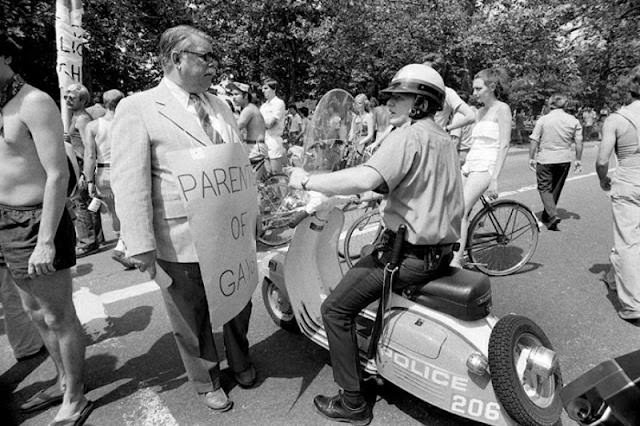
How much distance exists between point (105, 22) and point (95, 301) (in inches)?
537

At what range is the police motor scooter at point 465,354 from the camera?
201 centimetres

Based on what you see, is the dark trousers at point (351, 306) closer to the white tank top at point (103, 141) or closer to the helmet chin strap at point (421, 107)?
the helmet chin strap at point (421, 107)

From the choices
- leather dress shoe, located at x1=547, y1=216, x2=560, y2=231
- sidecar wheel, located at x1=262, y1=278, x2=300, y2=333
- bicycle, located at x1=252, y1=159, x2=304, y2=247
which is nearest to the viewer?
A: sidecar wheel, located at x1=262, y1=278, x2=300, y2=333

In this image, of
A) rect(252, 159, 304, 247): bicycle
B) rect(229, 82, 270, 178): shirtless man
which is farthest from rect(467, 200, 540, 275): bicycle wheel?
rect(229, 82, 270, 178): shirtless man

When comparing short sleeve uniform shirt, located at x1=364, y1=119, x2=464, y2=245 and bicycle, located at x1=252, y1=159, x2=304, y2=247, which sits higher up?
short sleeve uniform shirt, located at x1=364, y1=119, x2=464, y2=245

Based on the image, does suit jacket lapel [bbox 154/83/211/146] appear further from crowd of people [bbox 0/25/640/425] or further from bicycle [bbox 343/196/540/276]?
bicycle [bbox 343/196/540/276]

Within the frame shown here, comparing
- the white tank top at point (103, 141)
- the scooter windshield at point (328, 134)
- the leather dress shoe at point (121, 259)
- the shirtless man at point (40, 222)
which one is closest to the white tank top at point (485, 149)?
the scooter windshield at point (328, 134)

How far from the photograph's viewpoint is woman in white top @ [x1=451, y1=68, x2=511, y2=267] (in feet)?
14.0

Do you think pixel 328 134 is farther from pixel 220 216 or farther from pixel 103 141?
pixel 103 141

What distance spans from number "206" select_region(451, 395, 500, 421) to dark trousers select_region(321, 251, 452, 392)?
52 cm

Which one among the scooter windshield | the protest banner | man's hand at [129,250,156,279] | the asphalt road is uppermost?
the protest banner

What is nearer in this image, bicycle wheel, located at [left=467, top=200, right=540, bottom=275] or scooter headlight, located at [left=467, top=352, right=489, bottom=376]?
scooter headlight, located at [left=467, top=352, right=489, bottom=376]

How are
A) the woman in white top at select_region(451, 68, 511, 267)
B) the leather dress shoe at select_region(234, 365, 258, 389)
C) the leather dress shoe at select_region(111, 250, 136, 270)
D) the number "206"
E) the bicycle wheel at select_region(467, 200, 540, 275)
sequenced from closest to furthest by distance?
the number "206"
the leather dress shoe at select_region(234, 365, 258, 389)
the woman in white top at select_region(451, 68, 511, 267)
the bicycle wheel at select_region(467, 200, 540, 275)
the leather dress shoe at select_region(111, 250, 136, 270)

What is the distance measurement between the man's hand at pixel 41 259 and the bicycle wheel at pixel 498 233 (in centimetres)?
374
